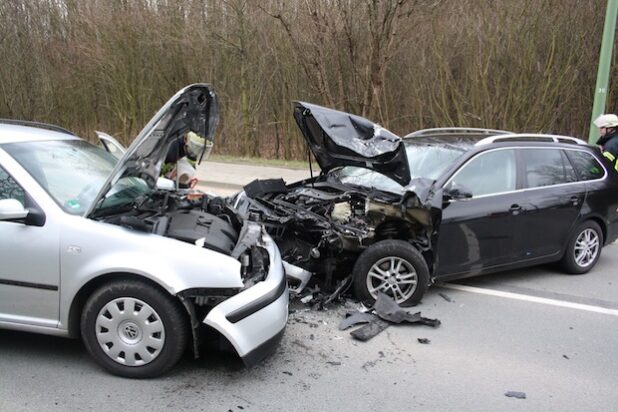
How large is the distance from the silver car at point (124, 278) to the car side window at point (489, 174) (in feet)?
7.83

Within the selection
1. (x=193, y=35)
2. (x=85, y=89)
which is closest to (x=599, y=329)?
(x=193, y=35)

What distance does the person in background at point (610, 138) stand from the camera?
697 centimetres

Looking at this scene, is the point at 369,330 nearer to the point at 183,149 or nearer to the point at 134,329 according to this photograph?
the point at 134,329

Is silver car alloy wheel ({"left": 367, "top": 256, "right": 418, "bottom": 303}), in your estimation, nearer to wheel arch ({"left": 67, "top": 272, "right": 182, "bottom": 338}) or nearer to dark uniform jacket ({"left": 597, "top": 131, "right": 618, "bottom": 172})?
wheel arch ({"left": 67, "top": 272, "right": 182, "bottom": 338})

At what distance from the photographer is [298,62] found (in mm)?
15383

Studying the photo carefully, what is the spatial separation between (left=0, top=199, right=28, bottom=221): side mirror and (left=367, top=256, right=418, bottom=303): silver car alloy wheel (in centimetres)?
276

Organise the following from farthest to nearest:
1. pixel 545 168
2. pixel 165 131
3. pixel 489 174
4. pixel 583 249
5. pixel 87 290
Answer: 1. pixel 583 249
2. pixel 545 168
3. pixel 489 174
4. pixel 165 131
5. pixel 87 290

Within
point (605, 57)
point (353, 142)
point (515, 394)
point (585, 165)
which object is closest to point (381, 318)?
point (515, 394)

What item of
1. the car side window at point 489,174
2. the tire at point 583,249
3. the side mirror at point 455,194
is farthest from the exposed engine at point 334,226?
the tire at point 583,249

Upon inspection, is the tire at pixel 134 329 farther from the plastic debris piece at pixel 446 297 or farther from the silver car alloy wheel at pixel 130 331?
the plastic debris piece at pixel 446 297

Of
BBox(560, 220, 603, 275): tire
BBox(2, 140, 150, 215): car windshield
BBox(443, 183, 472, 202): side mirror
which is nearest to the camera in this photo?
BBox(2, 140, 150, 215): car windshield

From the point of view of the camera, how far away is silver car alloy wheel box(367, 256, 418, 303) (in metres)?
4.57

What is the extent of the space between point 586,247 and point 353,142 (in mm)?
3083

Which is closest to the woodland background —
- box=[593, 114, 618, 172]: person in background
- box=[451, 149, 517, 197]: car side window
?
box=[593, 114, 618, 172]: person in background
